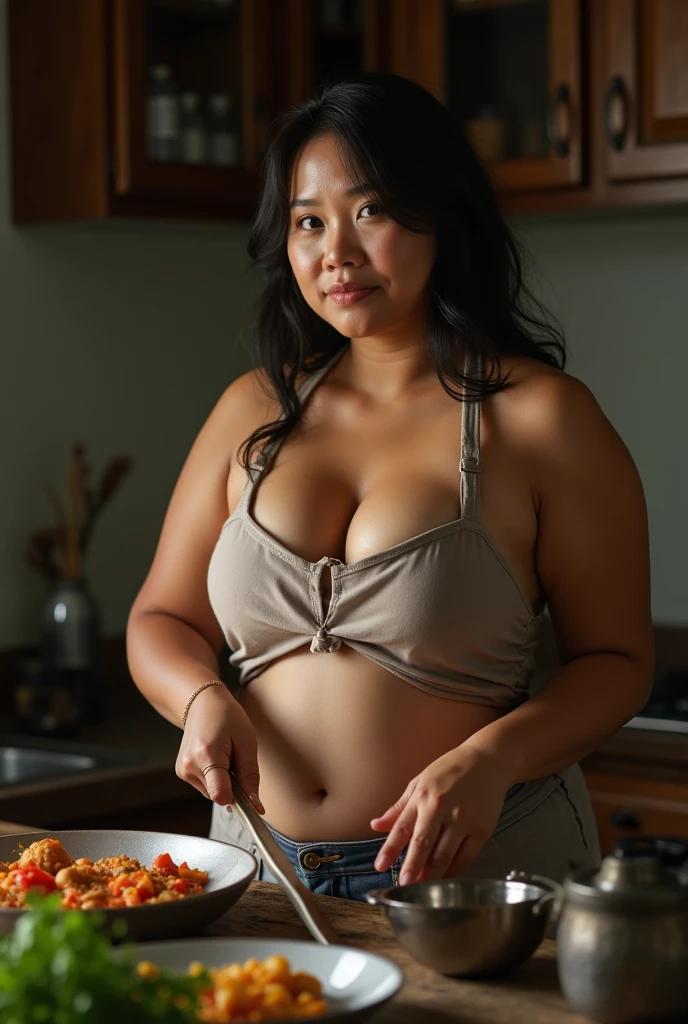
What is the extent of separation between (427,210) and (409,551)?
384 millimetres

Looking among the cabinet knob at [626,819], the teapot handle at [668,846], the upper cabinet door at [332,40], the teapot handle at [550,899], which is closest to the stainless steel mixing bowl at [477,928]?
the teapot handle at [550,899]

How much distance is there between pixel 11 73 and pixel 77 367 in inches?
23.4

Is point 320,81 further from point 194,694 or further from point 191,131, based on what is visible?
point 194,694

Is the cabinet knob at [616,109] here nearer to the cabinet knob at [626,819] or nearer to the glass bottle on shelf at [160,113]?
the glass bottle on shelf at [160,113]

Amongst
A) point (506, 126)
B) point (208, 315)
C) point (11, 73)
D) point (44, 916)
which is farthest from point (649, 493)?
point (44, 916)

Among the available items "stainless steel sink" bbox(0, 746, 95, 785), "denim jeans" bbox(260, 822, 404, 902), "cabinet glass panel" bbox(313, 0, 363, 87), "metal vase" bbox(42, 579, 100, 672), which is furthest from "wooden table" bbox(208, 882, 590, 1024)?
"cabinet glass panel" bbox(313, 0, 363, 87)

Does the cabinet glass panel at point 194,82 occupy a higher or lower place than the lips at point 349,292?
higher

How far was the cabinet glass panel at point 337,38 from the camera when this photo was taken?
10.0 ft

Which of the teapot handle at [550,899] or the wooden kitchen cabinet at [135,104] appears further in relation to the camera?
the wooden kitchen cabinet at [135,104]

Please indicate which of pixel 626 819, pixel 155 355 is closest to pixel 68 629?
pixel 155 355

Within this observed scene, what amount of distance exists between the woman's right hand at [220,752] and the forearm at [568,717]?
21 cm

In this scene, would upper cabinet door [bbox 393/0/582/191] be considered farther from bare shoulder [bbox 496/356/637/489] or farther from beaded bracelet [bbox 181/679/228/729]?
beaded bracelet [bbox 181/679/228/729]

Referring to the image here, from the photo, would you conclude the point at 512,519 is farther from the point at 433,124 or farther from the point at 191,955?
the point at 191,955

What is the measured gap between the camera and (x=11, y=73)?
2859mm
